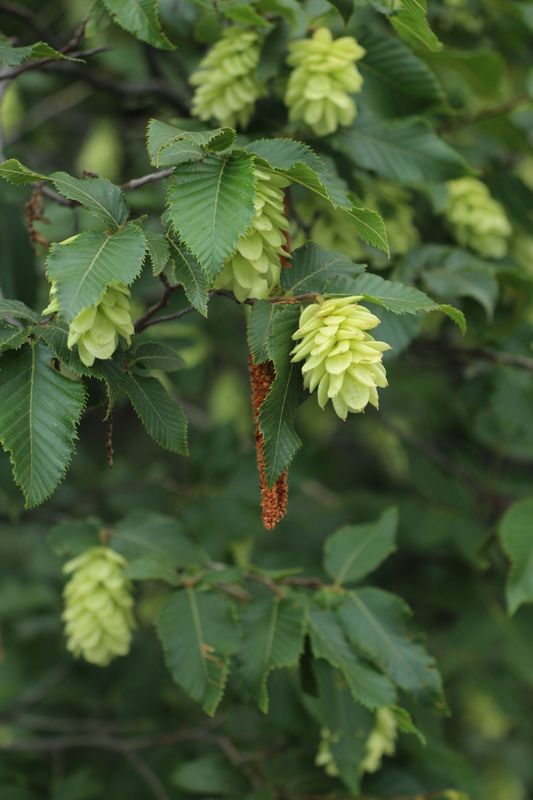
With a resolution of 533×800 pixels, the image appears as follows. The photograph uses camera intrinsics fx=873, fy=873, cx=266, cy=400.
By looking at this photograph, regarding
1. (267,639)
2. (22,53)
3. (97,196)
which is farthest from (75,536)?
(22,53)

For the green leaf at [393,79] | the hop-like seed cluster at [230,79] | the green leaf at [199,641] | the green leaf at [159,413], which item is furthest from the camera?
the green leaf at [393,79]

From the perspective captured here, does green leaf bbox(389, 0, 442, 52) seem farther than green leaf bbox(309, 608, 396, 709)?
No

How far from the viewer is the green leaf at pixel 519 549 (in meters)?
1.86

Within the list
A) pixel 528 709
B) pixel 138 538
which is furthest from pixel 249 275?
pixel 528 709

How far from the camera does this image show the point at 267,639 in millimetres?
1642

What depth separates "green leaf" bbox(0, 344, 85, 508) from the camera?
123 cm

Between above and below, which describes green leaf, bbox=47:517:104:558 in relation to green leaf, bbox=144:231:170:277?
below

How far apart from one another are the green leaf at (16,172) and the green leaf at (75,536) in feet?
2.80

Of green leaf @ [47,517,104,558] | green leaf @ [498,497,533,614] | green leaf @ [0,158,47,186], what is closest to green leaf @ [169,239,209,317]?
green leaf @ [0,158,47,186]

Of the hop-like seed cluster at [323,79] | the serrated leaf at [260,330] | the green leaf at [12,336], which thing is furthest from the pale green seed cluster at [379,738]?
the hop-like seed cluster at [323,79]

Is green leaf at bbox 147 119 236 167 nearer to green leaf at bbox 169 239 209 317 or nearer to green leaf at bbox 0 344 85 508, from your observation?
green leaf at bbox 169 239 209 317

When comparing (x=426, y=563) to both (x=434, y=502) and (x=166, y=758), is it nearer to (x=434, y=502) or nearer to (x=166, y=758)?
(x=434, y=502)

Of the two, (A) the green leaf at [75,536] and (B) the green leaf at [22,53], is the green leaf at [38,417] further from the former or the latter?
(A) the green leaf at [75,536]

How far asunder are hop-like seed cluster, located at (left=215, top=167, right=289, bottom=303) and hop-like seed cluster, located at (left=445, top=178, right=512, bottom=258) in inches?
37.9
